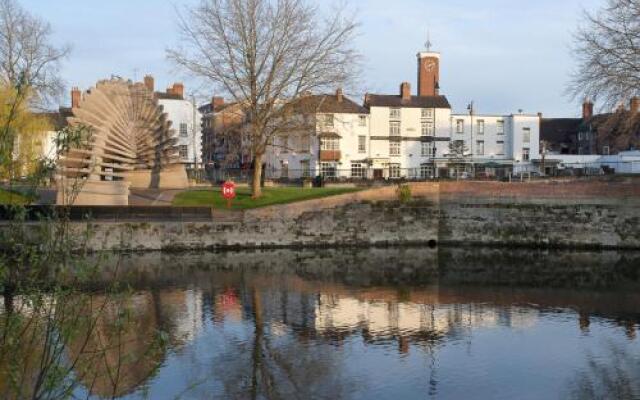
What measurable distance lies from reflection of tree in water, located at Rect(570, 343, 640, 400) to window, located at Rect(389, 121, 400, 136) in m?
49.6

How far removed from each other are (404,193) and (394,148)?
29.8 metres

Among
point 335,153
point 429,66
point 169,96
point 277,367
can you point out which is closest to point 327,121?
point 277,367

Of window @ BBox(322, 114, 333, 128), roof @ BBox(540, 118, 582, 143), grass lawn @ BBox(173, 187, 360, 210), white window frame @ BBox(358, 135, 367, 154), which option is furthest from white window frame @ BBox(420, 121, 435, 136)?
window @ BBox(322, 114, 333, 128)

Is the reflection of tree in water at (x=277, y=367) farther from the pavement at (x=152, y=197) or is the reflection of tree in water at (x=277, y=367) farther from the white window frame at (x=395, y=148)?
the white window frame at (x=395, y=148)

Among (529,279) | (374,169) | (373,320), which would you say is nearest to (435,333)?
(373,320)

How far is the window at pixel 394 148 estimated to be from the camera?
64.2 meters

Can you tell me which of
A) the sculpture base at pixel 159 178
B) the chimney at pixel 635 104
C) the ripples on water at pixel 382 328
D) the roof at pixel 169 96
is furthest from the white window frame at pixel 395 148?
the ripples on water at pixel 382 328

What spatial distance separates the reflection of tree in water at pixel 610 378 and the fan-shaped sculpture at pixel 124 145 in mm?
23433

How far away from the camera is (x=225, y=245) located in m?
32.6

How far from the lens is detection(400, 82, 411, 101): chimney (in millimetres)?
64438

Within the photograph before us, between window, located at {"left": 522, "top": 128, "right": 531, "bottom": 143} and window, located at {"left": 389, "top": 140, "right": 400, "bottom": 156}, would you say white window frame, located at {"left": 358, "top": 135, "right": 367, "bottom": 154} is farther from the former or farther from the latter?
window, located at {"left": 522, "top": 128, "right": 531, "bottom": 143}

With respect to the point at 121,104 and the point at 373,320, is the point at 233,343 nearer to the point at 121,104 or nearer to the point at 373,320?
the point at 373,320

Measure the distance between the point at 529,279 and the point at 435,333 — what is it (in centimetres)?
974

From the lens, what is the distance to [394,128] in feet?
211
